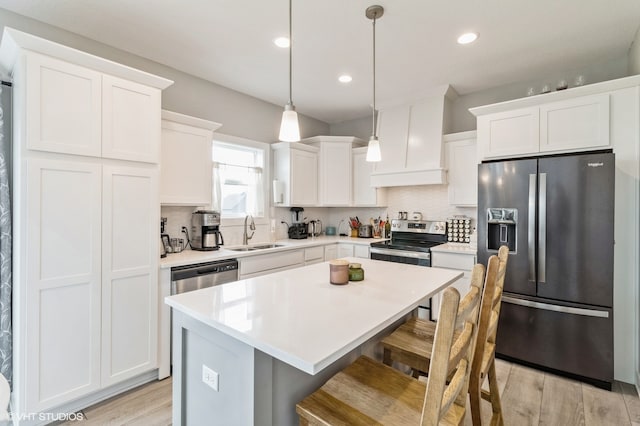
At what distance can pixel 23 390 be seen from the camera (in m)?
1.85

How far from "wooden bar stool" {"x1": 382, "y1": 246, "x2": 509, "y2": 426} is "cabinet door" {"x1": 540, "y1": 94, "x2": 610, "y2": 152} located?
159 cm

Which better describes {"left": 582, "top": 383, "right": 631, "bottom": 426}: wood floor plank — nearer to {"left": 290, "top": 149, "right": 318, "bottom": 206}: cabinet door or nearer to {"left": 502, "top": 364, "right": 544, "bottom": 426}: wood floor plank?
{"left": 502, "top": 364, "right": 544, "bottom": 426}: wood floor plank

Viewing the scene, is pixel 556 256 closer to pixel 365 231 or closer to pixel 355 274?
pixel 355 274

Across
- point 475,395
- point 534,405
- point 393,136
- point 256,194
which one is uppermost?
point 393,136

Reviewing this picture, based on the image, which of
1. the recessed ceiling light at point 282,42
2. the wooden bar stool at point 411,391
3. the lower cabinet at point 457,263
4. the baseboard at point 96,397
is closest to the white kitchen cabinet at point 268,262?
the baseboard at point 96,397

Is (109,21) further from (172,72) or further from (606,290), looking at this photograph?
(606,290)

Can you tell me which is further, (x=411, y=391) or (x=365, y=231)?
(x=365, y=231)

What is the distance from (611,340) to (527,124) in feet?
6.12

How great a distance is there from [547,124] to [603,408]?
2.22 metres

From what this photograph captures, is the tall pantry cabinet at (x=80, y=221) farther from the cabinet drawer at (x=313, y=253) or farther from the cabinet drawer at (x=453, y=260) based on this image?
the cabinet drawer at (x=453, y=260)

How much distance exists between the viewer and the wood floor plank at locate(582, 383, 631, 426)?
1.97 m

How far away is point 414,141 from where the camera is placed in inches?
154

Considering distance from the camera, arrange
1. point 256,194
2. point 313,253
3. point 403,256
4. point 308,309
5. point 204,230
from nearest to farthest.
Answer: point 308,309 → point 204,230 → point 403,256 → point 313,253 → point 256,194

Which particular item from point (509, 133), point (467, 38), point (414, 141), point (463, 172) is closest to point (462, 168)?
point (463, 172)
